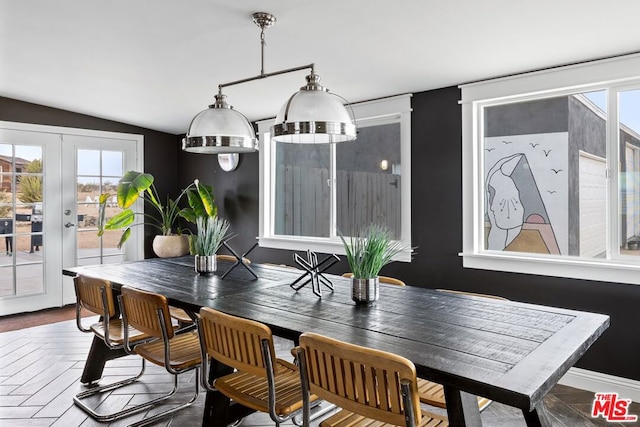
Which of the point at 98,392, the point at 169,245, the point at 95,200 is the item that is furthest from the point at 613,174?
the point at 95,200

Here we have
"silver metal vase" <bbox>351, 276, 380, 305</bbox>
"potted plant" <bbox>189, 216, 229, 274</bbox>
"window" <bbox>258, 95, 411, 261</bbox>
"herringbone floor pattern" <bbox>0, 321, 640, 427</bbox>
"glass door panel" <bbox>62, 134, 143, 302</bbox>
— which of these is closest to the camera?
"silver metal vase" <bbox>351, 276, 380, 305</bbox>

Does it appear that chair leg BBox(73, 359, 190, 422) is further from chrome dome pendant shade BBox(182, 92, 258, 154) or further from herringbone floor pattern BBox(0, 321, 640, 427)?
chrome dome pendant shade BBox(182, 92, 258, 154)

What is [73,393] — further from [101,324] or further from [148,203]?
[148,203]

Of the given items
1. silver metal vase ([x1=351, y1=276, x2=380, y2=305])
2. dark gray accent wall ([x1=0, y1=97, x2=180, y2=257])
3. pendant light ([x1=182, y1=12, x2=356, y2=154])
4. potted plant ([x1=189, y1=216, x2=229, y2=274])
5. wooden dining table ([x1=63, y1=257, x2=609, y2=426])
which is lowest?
wooden dining table ([x1=63, y1=257, x2=609, y2=426])

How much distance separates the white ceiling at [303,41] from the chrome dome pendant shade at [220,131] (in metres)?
0.56

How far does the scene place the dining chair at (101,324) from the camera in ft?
8.71

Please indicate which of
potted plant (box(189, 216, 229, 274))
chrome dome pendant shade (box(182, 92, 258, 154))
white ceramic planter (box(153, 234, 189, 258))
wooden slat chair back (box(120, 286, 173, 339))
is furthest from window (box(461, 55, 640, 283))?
white ceramic planter (box(153, 234, 189, 258))

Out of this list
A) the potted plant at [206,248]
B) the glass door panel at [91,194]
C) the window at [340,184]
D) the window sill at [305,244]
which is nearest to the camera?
the potted plant at [206,248]

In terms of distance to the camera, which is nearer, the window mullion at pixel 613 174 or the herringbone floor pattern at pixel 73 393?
the herringbone floor pattern at pixel 73 393

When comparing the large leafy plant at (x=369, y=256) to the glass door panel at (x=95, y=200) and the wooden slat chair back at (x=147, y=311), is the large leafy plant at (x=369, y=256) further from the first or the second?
the glass door panel at (x=95, y=200)

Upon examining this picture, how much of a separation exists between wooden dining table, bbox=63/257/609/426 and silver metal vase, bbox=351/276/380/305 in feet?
0.12

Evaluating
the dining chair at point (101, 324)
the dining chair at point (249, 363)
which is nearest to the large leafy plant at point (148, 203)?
the dining chair at point (101, 324)

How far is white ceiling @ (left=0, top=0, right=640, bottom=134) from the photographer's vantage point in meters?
2.46

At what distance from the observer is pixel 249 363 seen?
6.01 ft
